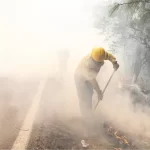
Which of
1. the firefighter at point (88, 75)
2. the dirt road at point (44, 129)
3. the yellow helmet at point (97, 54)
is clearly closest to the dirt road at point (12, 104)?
the dirt road at point (44, 129)

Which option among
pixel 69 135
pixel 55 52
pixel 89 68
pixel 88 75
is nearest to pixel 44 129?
pixel 69 135

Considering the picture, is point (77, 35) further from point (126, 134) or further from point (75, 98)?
point (126, 134)

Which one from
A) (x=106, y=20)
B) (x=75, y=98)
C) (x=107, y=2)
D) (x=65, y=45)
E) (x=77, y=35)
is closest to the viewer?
(x=75, y=98)

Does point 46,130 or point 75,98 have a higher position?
point 46,130

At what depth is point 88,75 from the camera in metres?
5.98

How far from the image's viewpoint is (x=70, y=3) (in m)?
28.6

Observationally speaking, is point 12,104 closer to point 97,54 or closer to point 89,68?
point 89,68

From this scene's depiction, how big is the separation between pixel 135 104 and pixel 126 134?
222 centimetres

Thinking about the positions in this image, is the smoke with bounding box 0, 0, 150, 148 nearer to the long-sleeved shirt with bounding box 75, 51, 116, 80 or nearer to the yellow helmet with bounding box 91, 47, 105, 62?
the long-sleeved shirt with bounding box 75, 51, 116, 80

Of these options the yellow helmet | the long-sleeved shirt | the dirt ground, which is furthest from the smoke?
the yellow helmet

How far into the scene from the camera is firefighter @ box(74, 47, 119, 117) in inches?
228

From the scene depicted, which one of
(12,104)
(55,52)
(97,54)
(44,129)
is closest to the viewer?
(44,129)

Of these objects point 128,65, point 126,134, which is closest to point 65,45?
point 128,65

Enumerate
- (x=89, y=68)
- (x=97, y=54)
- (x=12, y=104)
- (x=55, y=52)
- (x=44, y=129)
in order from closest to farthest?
(x=44, y=129), (x=97, y=54), (x=89, y=68), (x=12, y=104), (x=55, y=52)
